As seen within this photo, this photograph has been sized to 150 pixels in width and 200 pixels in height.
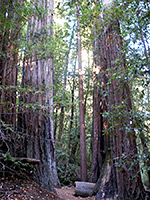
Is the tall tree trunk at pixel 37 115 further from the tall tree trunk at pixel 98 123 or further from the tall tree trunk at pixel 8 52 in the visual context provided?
the tall tree trunk at pixel 98 123

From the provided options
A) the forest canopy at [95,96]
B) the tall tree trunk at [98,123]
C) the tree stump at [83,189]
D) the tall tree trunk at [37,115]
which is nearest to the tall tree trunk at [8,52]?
the forest canopy at [95,96]

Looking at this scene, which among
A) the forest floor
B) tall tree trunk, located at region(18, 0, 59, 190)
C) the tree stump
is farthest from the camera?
the tree stump

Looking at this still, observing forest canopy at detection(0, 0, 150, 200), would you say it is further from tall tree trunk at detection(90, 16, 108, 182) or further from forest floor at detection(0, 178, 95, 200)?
forest floor at detection(0, 178, 95, 200)

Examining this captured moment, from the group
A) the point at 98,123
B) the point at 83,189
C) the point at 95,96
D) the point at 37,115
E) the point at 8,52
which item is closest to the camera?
the point at 8,52

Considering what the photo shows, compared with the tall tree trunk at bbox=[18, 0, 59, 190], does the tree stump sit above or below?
below

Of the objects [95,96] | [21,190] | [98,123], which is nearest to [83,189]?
[98,123]

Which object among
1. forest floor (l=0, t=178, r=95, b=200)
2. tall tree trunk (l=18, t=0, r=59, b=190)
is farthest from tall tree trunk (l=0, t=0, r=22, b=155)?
forest floor (l=0, t=178, r=95, b=200)

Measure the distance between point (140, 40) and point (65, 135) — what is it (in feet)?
30.8

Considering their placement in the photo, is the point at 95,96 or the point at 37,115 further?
the point at 95,96

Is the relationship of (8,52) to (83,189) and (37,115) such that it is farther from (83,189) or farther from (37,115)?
(83,189)

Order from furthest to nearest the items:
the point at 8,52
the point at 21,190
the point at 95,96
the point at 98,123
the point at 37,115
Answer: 1. the point at 95,96
2. the point at 98,123
3. the point at 37,115
4. the point at 8,52
5. the point at 21,190

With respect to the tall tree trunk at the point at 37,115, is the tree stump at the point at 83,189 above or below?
below

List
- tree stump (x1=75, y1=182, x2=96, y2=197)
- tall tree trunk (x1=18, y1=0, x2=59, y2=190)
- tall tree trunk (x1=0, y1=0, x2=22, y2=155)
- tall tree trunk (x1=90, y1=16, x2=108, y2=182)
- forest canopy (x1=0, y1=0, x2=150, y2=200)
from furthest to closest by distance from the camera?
Result: tall tree trunk (x1=90, y1=16, x2=108, y2=182), tree stump (x1=75, y1=182, x2=96, y2=197), tall tree trunk (x1=18, y1=0, x2=59, y2=190), tall tree trunk (x1=0, y1=0, x2=22, y2=155), forest canopy (x1=0, y1=0, x2=150, y2=200)

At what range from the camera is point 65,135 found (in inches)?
490
